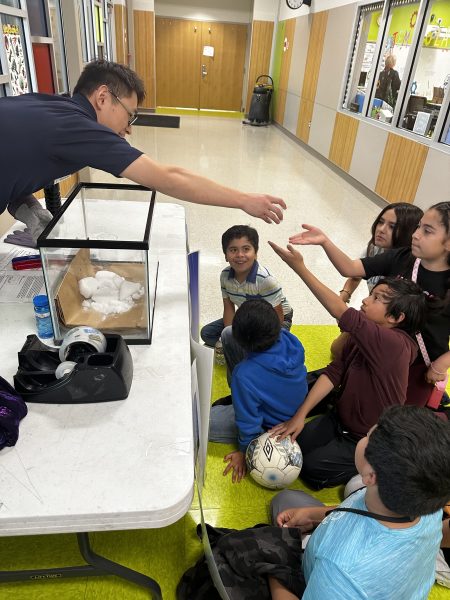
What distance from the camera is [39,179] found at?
1262mm

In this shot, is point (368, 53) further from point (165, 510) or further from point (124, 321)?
point (165, 510)

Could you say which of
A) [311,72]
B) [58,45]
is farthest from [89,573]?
[311,72]

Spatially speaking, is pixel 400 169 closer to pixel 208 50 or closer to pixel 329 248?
pixel 329 248

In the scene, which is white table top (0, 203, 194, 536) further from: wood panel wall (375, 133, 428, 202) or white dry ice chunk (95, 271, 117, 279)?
wood panel wall (375, 133, 428, 202)

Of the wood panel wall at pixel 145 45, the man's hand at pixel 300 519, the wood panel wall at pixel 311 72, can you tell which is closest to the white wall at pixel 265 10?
the wood panel wall at pixel 145 45

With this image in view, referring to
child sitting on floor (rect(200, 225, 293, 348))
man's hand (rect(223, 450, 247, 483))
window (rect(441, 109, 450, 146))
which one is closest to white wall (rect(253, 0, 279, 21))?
window (rect(441, 109, 450, 146))

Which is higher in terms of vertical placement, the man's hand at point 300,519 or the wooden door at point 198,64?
the wooden door at point 198,64

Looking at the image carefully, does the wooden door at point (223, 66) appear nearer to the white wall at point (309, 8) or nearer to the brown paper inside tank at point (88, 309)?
the white wall at point (309, 8)

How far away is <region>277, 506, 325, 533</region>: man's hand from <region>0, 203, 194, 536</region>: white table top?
634 mm

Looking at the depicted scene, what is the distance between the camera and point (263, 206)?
1.39 metres

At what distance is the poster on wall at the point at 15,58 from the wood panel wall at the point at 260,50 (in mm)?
10194

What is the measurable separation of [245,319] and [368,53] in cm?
621

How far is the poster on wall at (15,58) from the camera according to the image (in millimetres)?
2317

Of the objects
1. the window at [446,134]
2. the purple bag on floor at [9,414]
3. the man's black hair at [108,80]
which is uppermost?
the man's black hair at [108,80]
